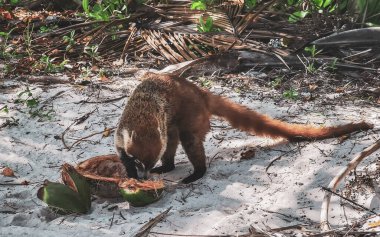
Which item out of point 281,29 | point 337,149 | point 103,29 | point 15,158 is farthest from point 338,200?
point 103,29

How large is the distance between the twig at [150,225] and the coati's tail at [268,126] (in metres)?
1.16

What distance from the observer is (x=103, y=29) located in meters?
6.41

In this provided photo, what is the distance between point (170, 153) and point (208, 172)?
12.8 inches

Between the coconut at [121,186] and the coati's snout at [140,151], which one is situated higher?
the coati's snout at [140,151]

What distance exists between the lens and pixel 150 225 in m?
3.02

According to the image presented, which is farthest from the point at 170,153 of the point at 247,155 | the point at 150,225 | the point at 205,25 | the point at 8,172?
the point at 205,25

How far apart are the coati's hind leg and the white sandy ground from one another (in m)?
0.06

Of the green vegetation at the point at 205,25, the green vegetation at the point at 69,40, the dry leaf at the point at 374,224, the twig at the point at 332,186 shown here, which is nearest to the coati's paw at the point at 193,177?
the twig at the point at 332,186

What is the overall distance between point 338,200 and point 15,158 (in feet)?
8.07

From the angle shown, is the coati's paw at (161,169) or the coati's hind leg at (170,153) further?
the coati's paw at (161,169)

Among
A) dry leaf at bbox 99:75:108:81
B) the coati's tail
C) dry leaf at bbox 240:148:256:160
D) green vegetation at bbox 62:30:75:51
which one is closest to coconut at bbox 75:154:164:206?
dry leaf at bbox 240:148:256:160

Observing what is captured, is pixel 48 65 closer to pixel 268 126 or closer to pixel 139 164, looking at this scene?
pixel 139 164

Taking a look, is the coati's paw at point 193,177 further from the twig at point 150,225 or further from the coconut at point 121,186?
the twig at point 150,225

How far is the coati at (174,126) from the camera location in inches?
145
